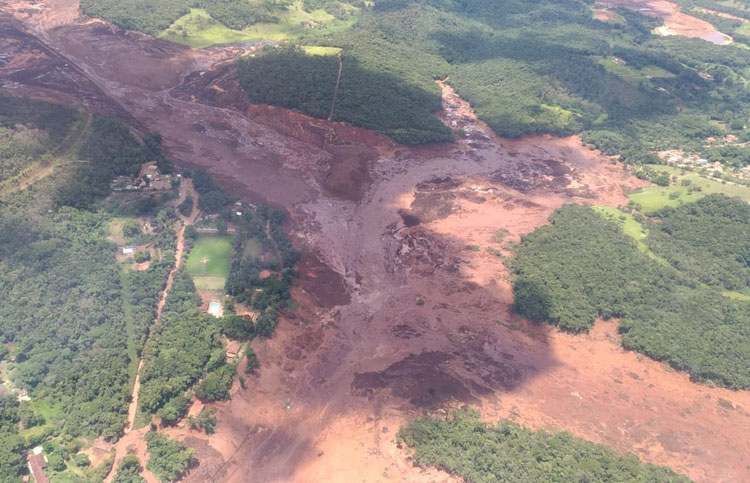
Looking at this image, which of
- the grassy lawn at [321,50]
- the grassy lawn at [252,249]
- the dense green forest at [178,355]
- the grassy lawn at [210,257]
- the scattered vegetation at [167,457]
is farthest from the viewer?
the grassy lawn at [321,50]

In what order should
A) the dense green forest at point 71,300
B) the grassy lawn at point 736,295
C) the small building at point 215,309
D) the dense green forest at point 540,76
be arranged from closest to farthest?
1. the dense green forest at point 71,300
2. the small building at point 215,309
3. the grassy lawn at point 736,295
4. the dense green forest at point 540,76

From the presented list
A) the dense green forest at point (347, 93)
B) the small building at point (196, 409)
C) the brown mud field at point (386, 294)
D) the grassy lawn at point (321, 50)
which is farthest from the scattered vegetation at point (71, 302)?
the grassy lawn at point (321, 50)

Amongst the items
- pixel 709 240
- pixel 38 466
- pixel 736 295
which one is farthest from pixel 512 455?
pixel 709 240

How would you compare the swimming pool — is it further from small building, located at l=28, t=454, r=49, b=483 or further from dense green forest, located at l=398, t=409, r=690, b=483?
dense green forest, located at l=398, t=409, r=690, b=483

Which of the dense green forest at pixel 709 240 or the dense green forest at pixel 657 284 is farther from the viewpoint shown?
the dense green forest at pixel 709 240

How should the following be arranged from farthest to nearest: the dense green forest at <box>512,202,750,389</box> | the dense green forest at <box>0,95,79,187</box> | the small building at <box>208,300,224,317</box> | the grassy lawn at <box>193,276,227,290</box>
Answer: the dense green forest at <box>0,95,79,187</box> < the grassy lawn at <box>193,276,227,290</box> < the small building at <box>208,300,224,317</box> < the dense green forest at <box>512,202,750,389</box>

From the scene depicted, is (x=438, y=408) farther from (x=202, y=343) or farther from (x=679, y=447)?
(x=202, y=343)

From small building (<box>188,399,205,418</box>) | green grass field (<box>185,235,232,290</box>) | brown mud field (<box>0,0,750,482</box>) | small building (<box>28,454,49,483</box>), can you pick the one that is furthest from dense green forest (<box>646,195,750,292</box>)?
small building (<box>28,454,49,483</box>)

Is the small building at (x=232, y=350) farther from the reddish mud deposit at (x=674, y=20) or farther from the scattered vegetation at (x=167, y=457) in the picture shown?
the reddish mud deposit at (x=674, y=20)
